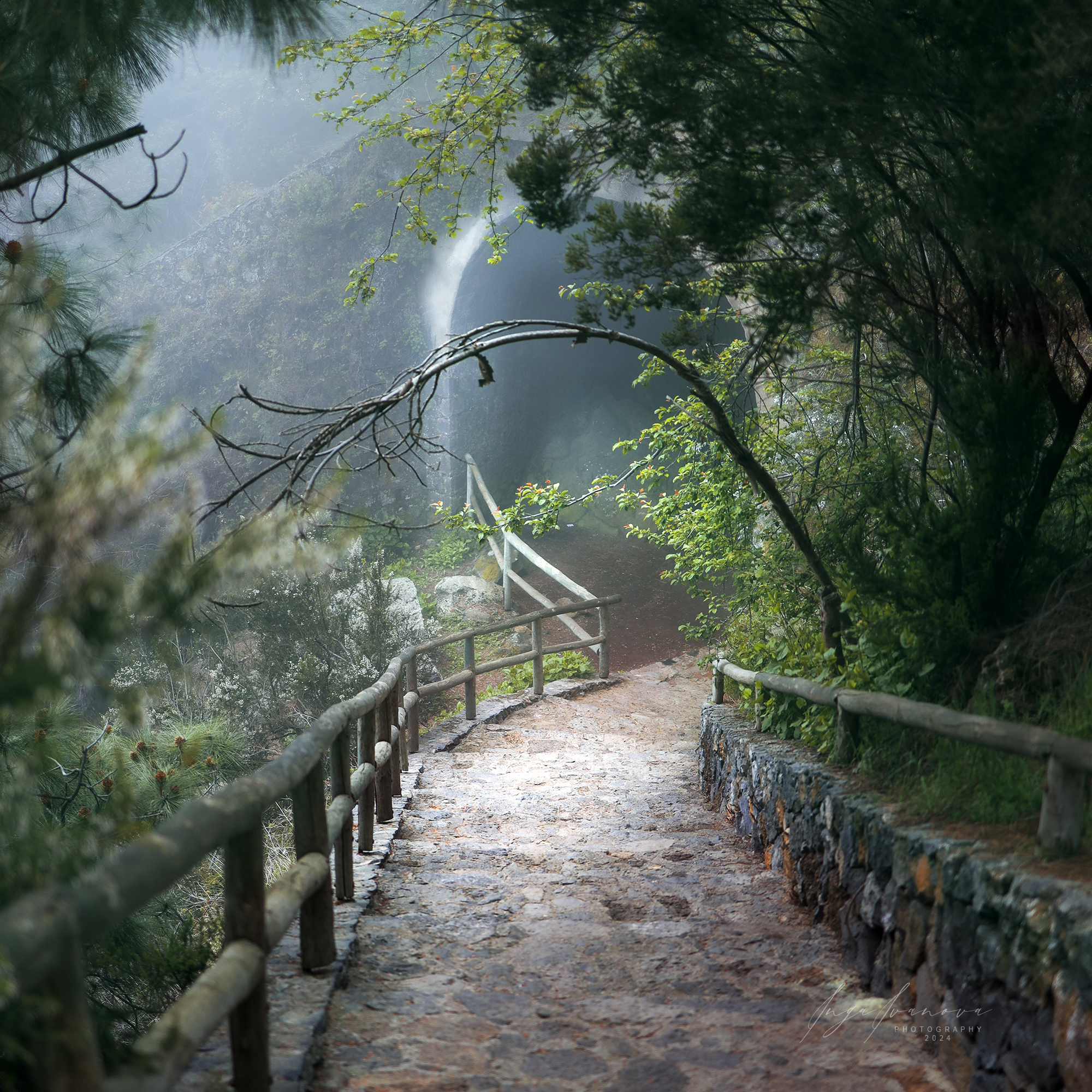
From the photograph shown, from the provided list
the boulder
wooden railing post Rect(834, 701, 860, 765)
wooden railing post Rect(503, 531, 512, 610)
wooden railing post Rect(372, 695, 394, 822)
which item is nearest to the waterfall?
the boulder

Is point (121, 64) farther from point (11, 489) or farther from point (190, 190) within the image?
point (190, 190)

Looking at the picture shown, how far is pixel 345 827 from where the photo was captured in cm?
322

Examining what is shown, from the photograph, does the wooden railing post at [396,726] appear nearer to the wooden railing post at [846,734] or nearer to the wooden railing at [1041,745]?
the wooden railing post at [846,734]

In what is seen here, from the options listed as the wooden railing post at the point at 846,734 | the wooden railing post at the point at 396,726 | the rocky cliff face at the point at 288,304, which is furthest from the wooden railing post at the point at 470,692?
the rocky cliff face at the point at 288,304

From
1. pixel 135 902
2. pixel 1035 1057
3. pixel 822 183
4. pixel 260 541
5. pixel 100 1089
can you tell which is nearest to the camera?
pixel 100 1089

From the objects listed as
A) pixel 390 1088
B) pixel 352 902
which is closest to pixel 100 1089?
pixel 390 1088

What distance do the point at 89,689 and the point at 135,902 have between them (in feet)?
46.5

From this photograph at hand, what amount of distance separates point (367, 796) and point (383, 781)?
26.6 inches

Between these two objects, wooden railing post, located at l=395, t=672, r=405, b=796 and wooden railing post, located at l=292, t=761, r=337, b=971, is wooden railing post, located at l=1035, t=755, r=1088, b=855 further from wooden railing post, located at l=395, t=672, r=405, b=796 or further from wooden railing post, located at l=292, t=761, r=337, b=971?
wooden railing post, located at l=395, t=672, r=405, b=796

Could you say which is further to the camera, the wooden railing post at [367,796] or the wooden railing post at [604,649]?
the wooden railing post at [604,649]

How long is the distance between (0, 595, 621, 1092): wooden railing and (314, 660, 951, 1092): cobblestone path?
379mm

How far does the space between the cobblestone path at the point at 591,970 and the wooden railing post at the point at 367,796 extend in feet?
0.58

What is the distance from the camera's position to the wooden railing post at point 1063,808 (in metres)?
2.31

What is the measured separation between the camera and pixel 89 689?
13.9 metres
